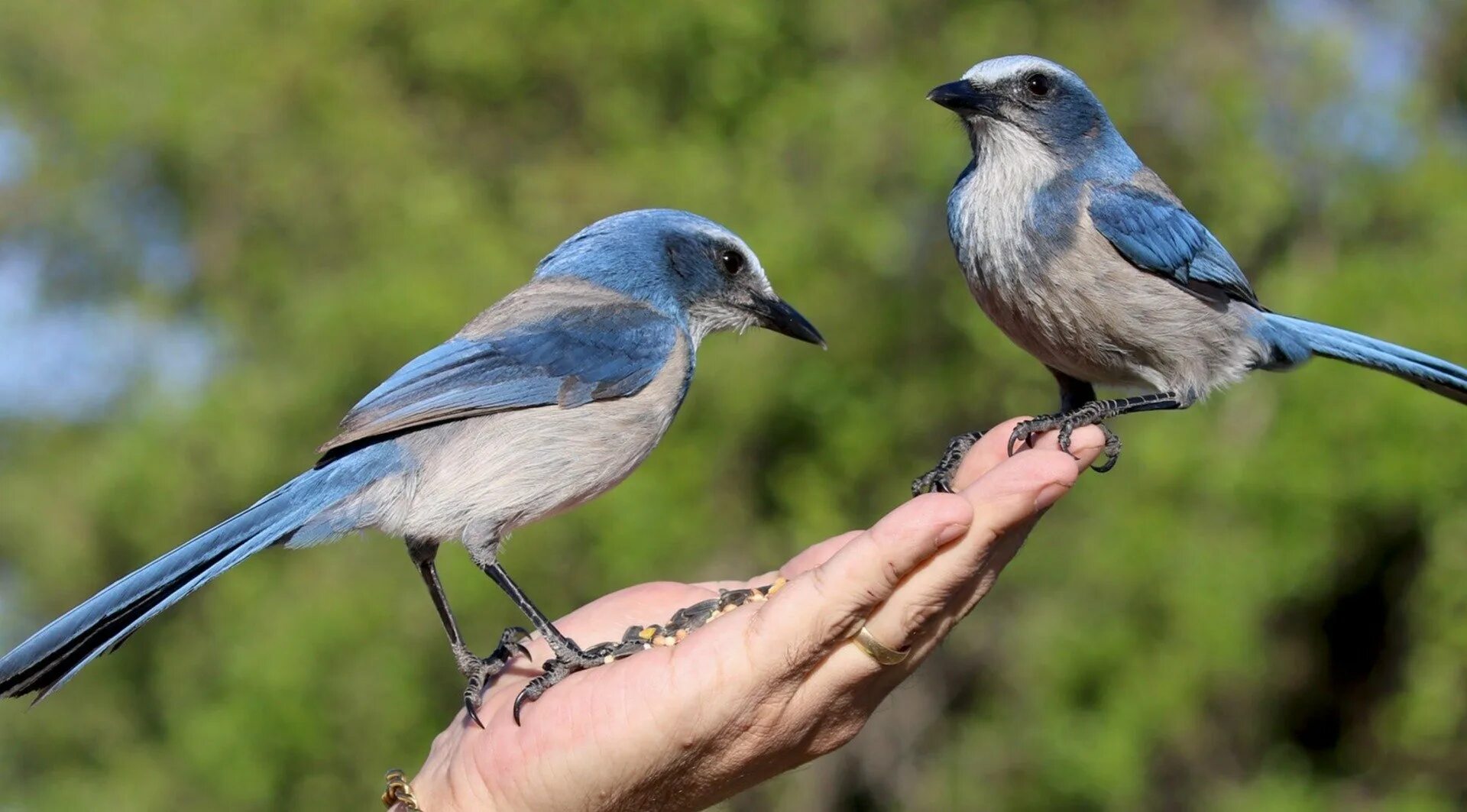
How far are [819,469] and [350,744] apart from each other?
3.67 m

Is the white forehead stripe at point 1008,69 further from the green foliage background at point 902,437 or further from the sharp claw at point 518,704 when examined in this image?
the green foliage background at point 902,437

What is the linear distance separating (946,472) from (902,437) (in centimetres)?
523

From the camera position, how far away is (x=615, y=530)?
8.41 meters

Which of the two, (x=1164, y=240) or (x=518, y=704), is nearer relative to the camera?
(x=518, y=704)

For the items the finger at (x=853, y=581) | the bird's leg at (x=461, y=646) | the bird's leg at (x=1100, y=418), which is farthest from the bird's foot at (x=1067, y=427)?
the bird's leg at (x=461, y=646)

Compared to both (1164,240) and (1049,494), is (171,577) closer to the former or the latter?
(1049,494)

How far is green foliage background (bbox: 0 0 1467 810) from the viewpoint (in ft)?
27.6

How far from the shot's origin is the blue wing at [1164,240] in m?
4.17

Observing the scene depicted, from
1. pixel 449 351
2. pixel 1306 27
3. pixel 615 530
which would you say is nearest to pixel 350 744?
pixel 615 530

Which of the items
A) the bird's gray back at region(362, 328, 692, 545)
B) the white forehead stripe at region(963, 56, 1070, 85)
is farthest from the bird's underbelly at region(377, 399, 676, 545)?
the white forehead stripe at region(963, 56, 1070, 85)

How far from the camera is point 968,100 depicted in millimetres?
4484

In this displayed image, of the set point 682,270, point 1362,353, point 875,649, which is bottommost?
point 875,649


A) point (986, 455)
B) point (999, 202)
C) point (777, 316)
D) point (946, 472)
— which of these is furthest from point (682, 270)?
point (986, 455)

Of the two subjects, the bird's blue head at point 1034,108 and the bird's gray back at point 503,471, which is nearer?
the bird's gray back at point 503,471
